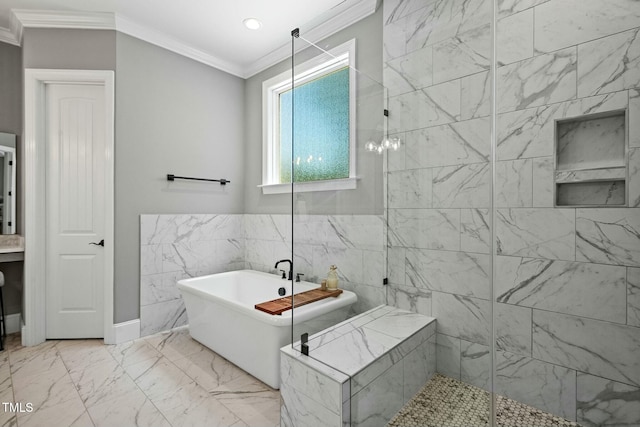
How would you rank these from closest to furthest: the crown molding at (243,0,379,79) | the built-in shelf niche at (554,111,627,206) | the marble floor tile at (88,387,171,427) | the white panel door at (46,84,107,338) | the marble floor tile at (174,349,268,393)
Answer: the built-in shelf niche at (554,111,627,206) → the marble floor tile at (88,387,171,427) → the crown molding at (243,0,379,79) → the marble floor tile at (174,349,268,393) → the white panel door at (46,84,107,338)

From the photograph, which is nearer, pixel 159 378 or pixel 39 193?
pixel 159 378

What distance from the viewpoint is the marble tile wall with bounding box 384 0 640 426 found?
4.13 feet

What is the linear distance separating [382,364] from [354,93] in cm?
160

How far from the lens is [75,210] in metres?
2.83

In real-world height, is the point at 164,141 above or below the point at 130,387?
above

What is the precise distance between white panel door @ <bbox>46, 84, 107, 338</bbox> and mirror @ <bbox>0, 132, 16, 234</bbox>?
57 centimetres

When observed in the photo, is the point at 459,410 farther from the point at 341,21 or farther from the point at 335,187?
the point at 341,21

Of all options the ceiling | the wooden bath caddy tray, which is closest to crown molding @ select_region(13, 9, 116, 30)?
the ceiling

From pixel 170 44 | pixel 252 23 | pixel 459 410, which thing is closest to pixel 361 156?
pixel 459 410

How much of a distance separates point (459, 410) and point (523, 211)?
3.44ft

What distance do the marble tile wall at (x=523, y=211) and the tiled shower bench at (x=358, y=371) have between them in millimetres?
160

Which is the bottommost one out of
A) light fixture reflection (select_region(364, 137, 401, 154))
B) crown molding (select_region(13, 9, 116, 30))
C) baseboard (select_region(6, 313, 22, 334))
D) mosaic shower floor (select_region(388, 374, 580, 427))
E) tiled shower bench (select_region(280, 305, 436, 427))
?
baseboard (select_region(6, 313, 22, 334))

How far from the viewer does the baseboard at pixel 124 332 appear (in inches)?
106

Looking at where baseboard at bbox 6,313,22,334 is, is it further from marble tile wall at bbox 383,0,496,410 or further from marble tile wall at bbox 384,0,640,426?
marble tile wall at bbox 384,0,640,426
